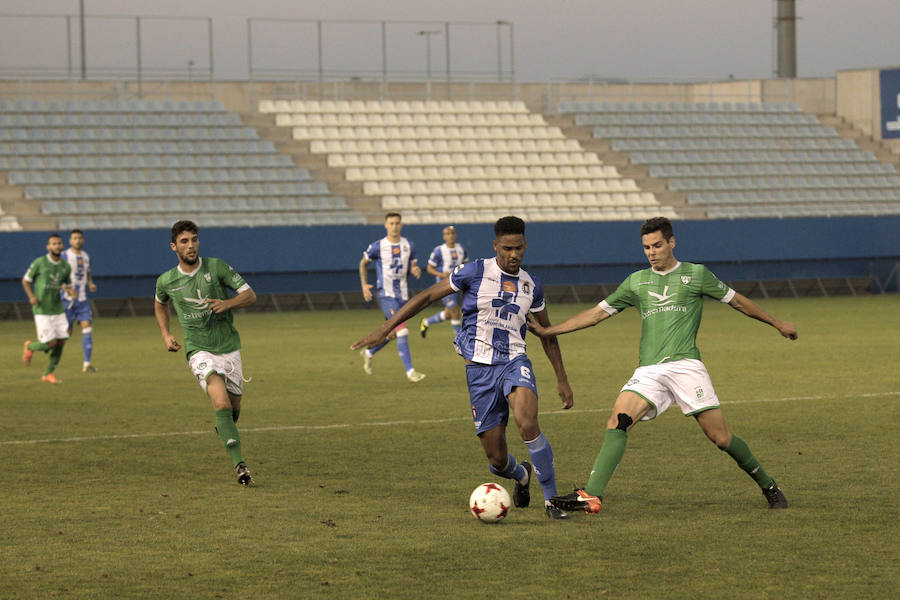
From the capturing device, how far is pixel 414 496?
987 cm

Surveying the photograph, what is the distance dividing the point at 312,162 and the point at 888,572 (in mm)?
36516

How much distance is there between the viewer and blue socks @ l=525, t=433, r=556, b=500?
8.99 m

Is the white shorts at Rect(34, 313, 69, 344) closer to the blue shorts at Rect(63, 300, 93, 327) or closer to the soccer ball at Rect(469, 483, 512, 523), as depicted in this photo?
the blue shorts at Rect(63, 300, 93, 327)

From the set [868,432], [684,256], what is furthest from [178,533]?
[684,256]

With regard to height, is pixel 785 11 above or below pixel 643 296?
above

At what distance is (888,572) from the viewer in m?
7.25

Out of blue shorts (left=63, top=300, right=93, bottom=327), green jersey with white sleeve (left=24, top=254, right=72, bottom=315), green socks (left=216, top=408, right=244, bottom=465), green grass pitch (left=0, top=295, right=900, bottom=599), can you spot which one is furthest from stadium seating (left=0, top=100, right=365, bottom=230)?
green socks (left=216, top=408, right=244, bottom=465)

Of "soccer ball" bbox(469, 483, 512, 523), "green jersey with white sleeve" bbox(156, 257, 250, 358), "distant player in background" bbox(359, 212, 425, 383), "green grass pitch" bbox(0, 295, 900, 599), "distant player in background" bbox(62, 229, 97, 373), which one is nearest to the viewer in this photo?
"green grass pitch" bbox(0, 295, 900, 599)

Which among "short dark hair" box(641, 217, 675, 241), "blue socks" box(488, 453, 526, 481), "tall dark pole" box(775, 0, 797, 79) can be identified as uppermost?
"tall dark pole" box(775, 0, 797, 79)

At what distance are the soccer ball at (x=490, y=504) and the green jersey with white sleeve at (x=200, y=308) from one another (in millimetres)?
3167

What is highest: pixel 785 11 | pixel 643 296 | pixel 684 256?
pixel 785 11

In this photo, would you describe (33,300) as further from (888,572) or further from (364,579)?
(888,572)

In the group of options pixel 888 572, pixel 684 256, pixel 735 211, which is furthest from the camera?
pixel 735 211

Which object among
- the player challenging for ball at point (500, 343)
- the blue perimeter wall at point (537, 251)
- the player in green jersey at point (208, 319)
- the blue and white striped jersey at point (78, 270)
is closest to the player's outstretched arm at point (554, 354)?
the player challenging for ball at point (500, 343)
